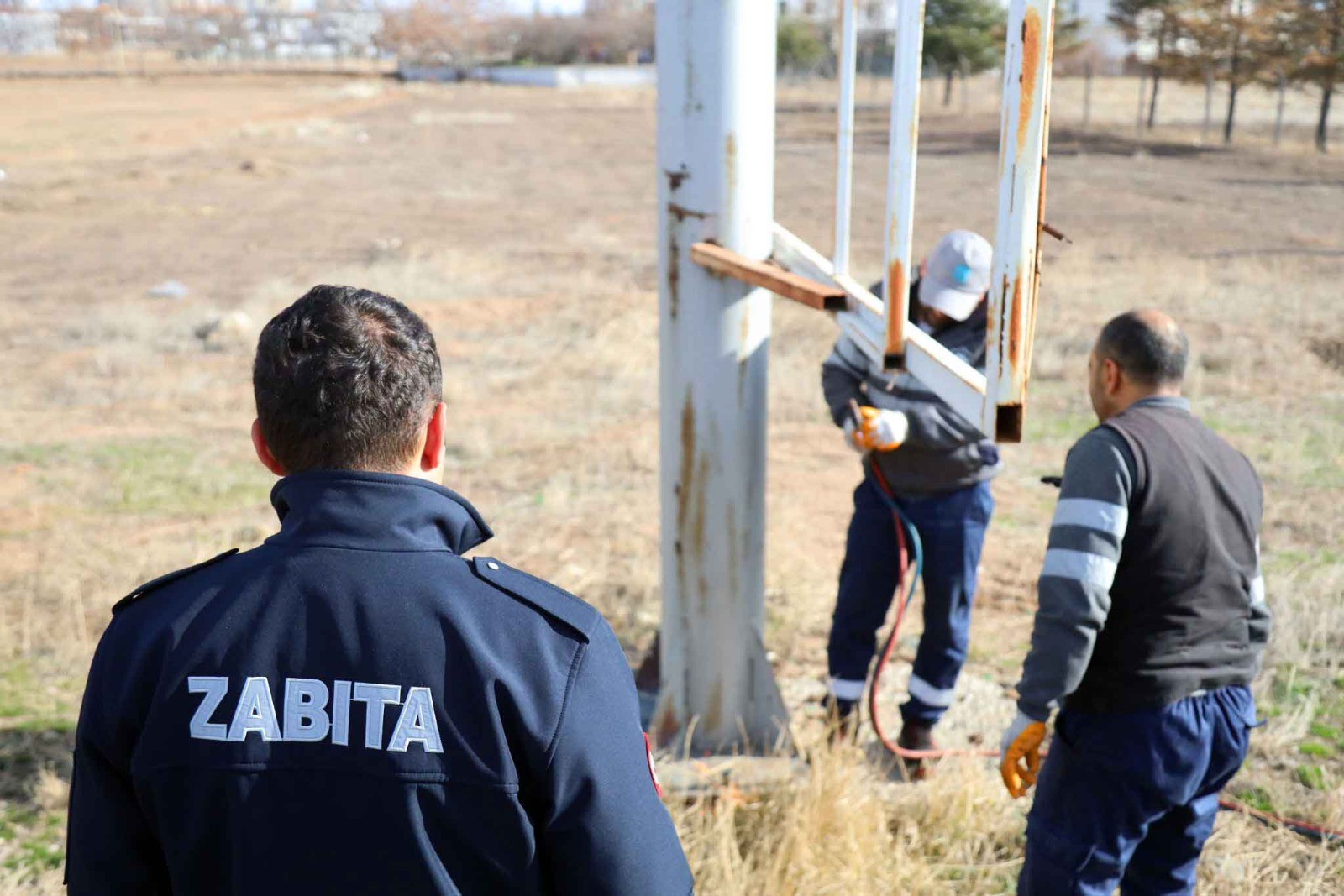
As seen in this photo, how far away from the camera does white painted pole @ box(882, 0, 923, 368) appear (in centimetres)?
219

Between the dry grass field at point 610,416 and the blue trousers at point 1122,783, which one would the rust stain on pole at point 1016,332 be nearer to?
the blue trousers at point 1122,783

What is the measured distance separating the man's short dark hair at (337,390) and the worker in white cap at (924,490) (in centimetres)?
226

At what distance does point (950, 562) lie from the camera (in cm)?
383

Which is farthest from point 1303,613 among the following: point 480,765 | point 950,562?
point 480,765

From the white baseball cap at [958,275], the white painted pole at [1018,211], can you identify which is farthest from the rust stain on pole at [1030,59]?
the white baseball cap at [958,275]

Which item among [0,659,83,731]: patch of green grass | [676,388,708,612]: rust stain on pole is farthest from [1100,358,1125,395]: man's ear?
[0,659,83,731]: patch of green grass

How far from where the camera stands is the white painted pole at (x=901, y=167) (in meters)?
2.19

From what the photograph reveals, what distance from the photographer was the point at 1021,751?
8.78 ft

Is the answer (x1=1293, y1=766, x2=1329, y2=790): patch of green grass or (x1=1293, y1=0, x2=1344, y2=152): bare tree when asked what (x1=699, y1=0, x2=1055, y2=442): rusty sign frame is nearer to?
(x1=1293, y1=766, x2=1329, y2=790): patch of green grass

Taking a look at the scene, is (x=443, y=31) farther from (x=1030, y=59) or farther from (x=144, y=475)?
(x=1030, y=59)

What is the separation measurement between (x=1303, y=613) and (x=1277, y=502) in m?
1.92

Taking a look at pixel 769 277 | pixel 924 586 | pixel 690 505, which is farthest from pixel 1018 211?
pixel 924 586

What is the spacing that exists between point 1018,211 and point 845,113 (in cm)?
105

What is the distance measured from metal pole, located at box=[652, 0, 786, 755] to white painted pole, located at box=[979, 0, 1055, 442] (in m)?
1.19
